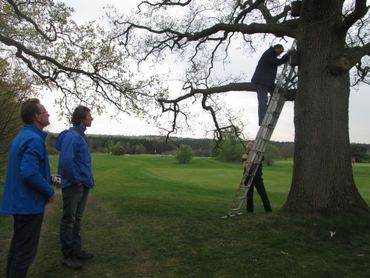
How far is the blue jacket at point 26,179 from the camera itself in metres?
5.12

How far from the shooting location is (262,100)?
1040cm

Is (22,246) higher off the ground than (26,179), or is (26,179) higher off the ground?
(26,179)

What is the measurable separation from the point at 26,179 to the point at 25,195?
8.6 inches

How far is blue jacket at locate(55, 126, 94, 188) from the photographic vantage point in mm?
6387

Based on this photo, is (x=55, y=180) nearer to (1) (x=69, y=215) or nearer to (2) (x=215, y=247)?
(1) (x=69, y=215)

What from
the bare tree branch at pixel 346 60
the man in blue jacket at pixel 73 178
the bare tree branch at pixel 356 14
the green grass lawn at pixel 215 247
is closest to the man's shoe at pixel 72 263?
the man in blue jacket at pixel 73 178

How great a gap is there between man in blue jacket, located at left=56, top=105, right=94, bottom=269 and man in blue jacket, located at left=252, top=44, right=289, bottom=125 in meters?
4.81

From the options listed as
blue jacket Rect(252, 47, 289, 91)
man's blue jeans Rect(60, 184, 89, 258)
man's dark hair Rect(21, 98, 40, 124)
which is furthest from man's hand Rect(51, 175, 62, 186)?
blue jacket Rect(252, 47, 289, 91)

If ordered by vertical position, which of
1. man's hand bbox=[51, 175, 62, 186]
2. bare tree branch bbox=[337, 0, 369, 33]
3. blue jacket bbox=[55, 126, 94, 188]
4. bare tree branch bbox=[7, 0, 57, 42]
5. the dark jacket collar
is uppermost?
bare tree branch bbox=[7, 0, 57, 42]

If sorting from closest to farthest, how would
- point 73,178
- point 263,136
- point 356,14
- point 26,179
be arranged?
point 26,179
point 73,178
point 356,14
point 263,136

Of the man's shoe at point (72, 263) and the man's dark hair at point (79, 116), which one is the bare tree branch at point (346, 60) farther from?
the man's shoe at point (72, 263)

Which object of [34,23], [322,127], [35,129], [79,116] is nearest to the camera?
[35,129]

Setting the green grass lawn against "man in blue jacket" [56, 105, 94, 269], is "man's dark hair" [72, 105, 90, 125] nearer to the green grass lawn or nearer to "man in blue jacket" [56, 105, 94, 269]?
"man in blue jacket" [56, 105, 94, 269]

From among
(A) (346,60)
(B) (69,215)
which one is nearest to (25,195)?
(B) (69,215)
